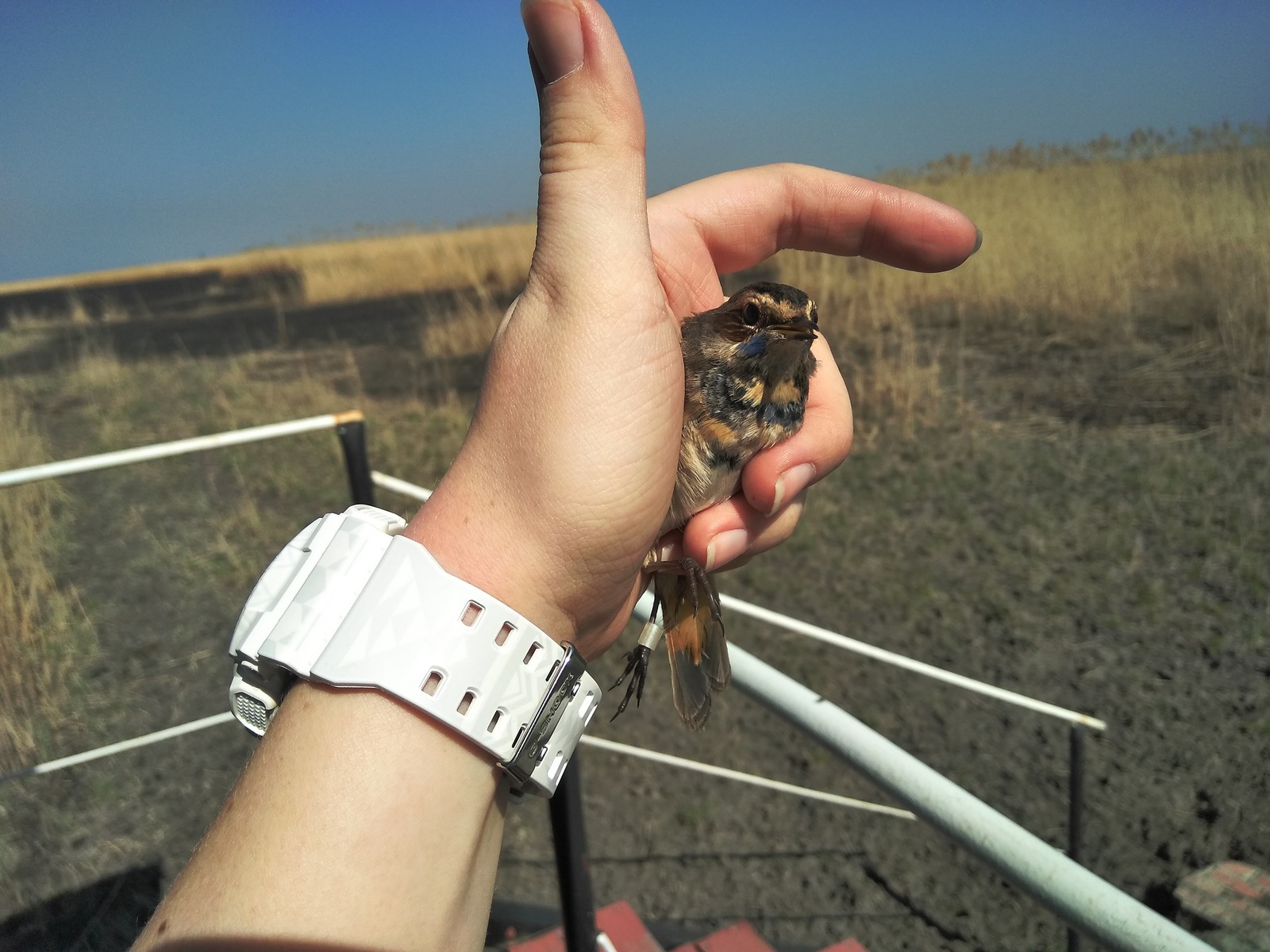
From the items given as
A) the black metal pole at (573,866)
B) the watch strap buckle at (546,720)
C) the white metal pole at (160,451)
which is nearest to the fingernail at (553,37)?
the watch strap buckle at (546,720)

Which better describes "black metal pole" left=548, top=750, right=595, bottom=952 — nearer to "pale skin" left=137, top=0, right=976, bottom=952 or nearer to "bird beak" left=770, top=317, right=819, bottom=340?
"pale skin" left=137, top=0, right=976, bottom=952

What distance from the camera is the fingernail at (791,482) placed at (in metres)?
2.21

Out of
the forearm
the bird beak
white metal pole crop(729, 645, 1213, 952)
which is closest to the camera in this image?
white metal pole crop(729, 645, 1213, 952)

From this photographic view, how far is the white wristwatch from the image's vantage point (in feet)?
4.35

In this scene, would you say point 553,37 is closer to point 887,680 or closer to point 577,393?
point 577,393

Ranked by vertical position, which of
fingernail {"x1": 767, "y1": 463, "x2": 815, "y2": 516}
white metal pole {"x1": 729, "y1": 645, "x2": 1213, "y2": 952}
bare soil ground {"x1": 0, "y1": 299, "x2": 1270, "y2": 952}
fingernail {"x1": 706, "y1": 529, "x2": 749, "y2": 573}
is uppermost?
fingernail {"x1": 767, "y1": 463, "x2": 815, "y2": 516}

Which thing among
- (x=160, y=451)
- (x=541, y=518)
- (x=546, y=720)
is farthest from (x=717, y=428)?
(x=160, y=451)

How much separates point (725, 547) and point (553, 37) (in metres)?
1.26

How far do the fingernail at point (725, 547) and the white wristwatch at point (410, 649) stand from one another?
770 millimetres

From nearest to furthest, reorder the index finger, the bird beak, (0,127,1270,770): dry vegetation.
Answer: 1. the bird beak
2. the index finger
3. (0,127,1270,770): dry vegetation

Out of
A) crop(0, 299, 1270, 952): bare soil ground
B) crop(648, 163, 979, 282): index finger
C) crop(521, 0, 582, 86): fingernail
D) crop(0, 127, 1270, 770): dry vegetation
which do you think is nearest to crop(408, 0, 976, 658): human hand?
crop(521, 0, 582, 86): fingernail

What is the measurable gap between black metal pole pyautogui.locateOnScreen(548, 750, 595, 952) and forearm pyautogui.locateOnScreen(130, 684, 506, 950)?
2.65 ft

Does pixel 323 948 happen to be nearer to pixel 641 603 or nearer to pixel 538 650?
pixel 538 650

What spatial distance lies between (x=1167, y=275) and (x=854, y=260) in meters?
3.47
